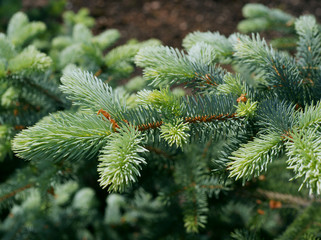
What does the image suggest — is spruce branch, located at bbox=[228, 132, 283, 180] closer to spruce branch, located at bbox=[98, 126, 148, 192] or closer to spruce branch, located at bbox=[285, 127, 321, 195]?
spruce branch, located at bbox=[285, 127, 321, 195]

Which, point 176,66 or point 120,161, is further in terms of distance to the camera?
point 176,66

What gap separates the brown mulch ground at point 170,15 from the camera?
3555mm

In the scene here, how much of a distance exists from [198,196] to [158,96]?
0.52 metres

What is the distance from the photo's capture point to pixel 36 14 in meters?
2.26

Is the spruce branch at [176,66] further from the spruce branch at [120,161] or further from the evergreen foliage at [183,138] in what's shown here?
the spruce branch at [120,161]

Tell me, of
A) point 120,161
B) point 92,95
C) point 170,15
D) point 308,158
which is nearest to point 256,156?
point 308,158

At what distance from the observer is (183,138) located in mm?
651

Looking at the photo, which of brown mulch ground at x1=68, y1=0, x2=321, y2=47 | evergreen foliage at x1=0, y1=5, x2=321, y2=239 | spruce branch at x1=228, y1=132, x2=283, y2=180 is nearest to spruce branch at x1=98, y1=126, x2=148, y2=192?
evergreen foliage at x1=0, y1=5, x2=321, y2=239

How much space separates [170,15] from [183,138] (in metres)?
3.51

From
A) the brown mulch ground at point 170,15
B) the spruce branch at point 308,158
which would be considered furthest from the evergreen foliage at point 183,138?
the brown mulch ground at point 170,15

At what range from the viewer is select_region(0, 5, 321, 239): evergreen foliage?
0.66m

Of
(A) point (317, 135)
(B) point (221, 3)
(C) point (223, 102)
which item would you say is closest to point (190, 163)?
(C) point (223, 102)

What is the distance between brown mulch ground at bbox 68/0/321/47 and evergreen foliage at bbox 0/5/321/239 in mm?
2169

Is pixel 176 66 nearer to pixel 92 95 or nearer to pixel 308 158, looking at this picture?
pixel 92 95
